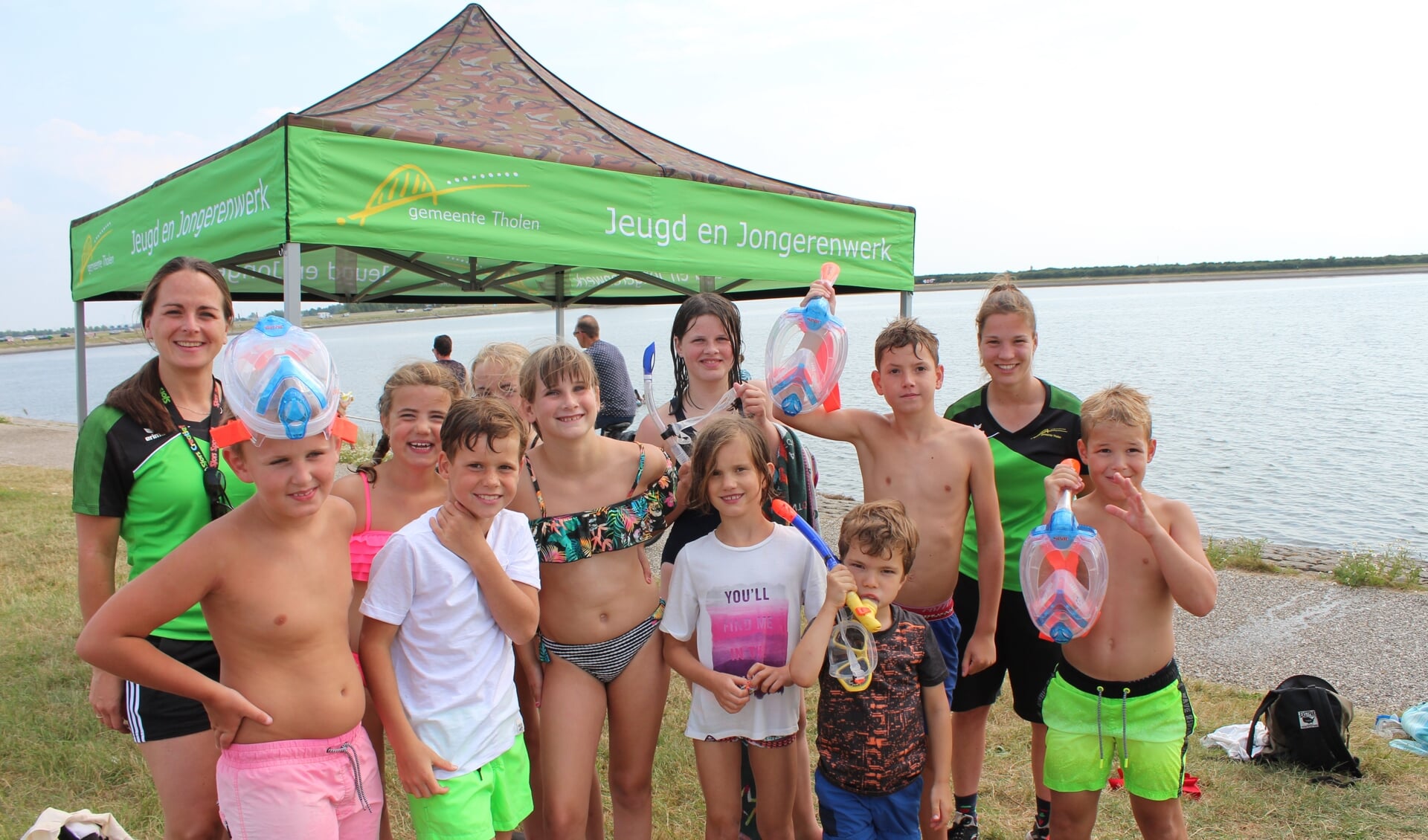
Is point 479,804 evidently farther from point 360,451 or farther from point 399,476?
point 360,451

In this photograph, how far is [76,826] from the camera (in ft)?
9.01

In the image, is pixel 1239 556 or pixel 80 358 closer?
pixel 80 358

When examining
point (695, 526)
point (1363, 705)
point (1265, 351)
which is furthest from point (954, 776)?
point (1265, 351)

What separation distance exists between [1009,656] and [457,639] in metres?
1.99

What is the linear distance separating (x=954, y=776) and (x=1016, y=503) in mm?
1008

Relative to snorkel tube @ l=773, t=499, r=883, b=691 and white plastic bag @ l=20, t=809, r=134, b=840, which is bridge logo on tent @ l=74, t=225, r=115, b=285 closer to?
white plastic bag @ l=20, t=809, r=134, b=840

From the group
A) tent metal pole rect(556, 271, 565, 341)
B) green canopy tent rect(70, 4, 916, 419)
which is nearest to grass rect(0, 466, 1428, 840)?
green canopy tent rect(70, 4, 916, 419)

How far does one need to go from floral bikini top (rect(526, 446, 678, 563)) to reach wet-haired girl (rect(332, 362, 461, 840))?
11.7 inches

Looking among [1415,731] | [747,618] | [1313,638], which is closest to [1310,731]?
[1415,731]

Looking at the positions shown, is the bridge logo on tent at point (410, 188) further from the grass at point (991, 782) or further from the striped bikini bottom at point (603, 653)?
the grass at point (991, 782)

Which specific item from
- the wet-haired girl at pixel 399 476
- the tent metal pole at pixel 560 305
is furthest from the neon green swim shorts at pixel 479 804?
the tent metal pole at pixel 560 305

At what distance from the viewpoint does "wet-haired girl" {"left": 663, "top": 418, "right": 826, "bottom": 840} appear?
2455 mm

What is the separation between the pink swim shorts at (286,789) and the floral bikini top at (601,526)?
28.5 inches

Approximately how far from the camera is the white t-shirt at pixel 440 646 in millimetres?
2125
